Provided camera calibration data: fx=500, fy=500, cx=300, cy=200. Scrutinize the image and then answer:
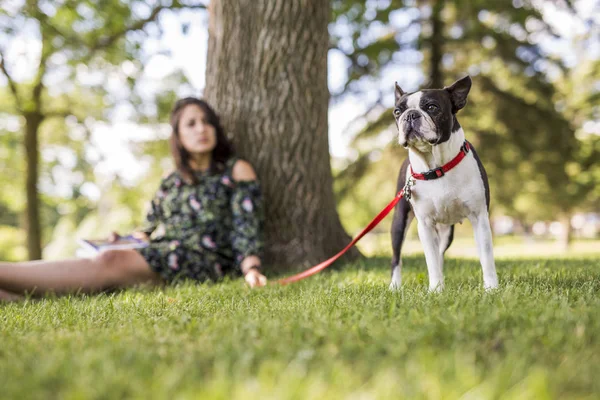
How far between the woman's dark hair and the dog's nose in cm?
256

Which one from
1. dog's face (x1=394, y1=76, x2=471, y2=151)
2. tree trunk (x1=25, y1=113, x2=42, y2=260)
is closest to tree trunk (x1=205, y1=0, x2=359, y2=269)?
dog's face (x1=394, y1=76, x2=471, y2=151)

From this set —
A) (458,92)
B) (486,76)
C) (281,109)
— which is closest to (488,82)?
(486,76)

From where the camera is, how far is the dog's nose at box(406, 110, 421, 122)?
304 centimetres

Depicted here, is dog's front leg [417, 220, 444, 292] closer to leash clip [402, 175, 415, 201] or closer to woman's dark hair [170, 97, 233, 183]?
leash clip [402, 175, 415, 201]

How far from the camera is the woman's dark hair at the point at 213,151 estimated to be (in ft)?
16.9

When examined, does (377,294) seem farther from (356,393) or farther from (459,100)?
(356,393)

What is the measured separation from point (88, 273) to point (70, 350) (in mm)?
2345

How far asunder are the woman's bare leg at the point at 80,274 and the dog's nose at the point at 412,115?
9.27 feet

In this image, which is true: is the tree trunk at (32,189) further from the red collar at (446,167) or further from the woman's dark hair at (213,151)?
the red collar at (446,167)

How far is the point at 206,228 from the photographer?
4973 millimetres

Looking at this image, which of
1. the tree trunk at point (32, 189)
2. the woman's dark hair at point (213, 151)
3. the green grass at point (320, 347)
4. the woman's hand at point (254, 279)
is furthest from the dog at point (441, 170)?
the tree trunk at point (32, 189)

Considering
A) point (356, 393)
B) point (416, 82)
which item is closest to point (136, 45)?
point (416, 82)

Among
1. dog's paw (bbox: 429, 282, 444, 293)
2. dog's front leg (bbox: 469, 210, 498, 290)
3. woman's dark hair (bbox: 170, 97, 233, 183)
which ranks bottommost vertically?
dog's paw (bbox: 429, 282, 444, 293)

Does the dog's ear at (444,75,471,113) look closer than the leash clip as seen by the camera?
Yes
